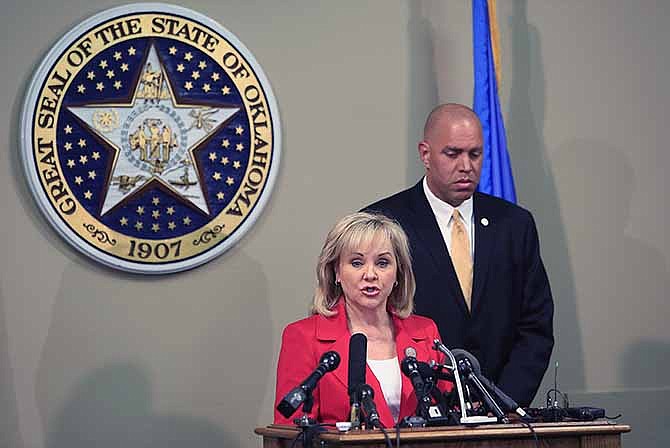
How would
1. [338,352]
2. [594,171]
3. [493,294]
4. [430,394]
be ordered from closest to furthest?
[430,394]
[338,352]
[493,294]
[594,171]

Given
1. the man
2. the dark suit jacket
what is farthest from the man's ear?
the dark suit jacket

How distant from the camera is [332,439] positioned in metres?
2.90

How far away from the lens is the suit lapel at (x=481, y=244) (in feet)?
14.5

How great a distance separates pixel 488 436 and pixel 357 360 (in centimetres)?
49

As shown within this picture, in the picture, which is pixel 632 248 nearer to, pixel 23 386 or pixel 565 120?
pixel 565 120

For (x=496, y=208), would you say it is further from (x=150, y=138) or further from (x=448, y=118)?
(x=150, y=138)

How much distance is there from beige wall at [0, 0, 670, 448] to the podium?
2168 mm

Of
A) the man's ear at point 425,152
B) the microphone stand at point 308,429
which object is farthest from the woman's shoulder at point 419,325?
the man's ear at point 425,152

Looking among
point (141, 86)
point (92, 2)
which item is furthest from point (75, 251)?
point (92, 2)

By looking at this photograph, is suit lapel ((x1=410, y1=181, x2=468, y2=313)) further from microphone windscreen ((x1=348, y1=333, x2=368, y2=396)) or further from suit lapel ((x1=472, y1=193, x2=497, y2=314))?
microphone windscreen ((x1=348, y1=333, x2=368, y2=396))

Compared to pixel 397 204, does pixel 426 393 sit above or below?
below

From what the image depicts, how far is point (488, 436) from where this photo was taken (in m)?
2.98

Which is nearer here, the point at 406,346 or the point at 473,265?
the point at 406,346

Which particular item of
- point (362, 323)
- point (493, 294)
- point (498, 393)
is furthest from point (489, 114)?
point (498, 393)
